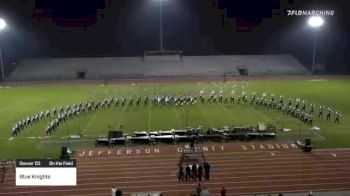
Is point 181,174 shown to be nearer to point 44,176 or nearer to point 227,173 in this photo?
point 227,173

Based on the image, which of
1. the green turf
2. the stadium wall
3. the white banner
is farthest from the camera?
the stadium wall

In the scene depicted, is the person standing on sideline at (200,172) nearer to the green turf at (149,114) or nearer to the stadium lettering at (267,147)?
the stadium lettering at (267,147)

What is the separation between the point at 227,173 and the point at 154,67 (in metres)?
29.9

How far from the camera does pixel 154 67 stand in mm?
44344

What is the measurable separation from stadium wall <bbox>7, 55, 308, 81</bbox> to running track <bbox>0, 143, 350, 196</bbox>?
26.3 metres

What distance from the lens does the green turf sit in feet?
64.3

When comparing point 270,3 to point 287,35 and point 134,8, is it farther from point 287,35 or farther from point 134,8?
point 134,8

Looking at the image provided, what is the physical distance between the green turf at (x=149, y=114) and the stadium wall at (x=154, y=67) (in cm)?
548

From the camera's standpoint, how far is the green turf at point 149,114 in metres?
19.6

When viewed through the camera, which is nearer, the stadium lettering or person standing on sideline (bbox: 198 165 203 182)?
person standing on sideline (bbox: 198 165 203 182)

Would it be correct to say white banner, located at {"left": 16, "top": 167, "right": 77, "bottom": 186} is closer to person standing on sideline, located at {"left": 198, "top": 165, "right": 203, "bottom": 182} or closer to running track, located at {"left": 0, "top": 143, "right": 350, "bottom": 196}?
running track, located at {"left": 0, "top": 143, "right": 350, "bottom": 196}

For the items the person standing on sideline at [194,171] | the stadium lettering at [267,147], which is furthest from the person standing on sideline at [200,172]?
the stadium lettering at [267,147]

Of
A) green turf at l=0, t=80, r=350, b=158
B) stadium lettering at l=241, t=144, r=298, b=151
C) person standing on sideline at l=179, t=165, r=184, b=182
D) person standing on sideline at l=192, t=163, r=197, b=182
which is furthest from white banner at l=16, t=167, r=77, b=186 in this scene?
stadium lettering at l=241, t=144, r=298, b=151

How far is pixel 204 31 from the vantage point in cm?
4603
